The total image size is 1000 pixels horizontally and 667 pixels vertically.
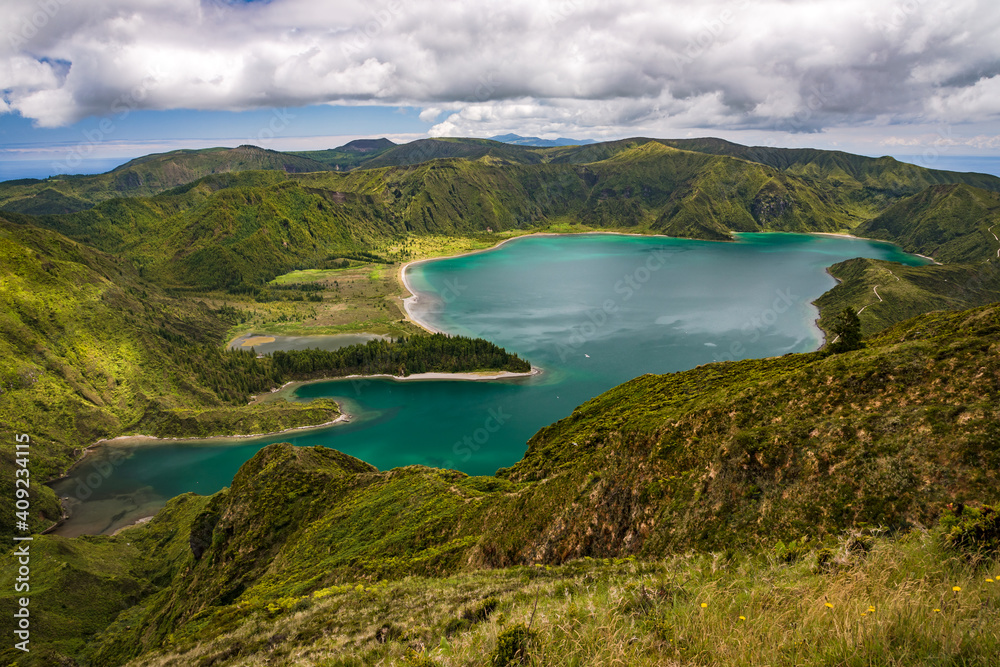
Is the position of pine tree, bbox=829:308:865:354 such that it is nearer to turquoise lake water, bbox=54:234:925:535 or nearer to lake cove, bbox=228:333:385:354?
turquoise lake water, bbox=54:234:925:535

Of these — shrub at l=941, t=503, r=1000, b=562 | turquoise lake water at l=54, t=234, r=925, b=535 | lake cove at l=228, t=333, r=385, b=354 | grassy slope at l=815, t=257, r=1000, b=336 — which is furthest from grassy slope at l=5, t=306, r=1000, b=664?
grassy slope at l=815, t=257, r=1000, b=336

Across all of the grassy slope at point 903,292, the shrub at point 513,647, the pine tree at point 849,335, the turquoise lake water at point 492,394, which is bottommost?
the turquoise lake water at point 492,394

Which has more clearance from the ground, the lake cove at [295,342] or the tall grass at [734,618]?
the tall grass at [734,618]

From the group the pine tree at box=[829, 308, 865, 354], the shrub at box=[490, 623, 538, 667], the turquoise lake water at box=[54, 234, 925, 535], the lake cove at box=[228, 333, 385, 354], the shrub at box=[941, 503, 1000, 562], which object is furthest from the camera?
the lake cove at box=[228, 333, 385, 354]

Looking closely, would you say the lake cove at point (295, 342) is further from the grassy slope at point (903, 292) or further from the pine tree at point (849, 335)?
the grassy slope at point (903, 292)

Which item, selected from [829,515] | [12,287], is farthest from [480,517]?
[12,287]

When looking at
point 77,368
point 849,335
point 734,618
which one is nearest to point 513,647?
point 734,618

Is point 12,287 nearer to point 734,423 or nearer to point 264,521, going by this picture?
point 264,521

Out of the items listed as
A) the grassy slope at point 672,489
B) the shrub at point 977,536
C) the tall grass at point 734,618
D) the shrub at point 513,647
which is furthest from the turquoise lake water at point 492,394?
the shrub at point 977,536

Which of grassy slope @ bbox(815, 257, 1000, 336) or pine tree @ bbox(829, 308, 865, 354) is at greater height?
pine tree @ bbox(829, 308, 865, 354)
